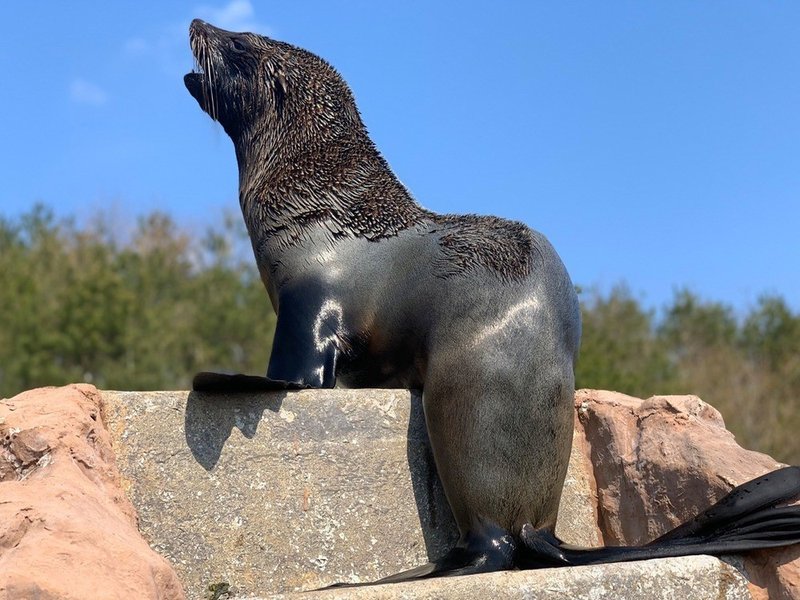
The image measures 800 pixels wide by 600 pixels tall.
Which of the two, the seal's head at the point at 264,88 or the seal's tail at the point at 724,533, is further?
the seal's head at the point at 264,88

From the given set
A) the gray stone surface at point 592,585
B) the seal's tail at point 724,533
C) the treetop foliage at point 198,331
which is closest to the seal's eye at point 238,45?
the seal's tail at point 724,533

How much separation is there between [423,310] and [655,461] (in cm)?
120

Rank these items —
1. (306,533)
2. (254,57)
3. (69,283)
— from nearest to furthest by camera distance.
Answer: (306,533), (254,57), (69,283)

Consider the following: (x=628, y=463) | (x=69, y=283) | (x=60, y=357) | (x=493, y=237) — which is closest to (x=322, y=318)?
(x=493, y=237)

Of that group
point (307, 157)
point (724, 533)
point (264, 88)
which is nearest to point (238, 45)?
point (264, 88)

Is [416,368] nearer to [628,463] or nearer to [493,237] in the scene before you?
[493,237]

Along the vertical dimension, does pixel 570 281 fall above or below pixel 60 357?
below

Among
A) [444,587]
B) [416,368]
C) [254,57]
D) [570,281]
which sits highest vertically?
[254,57]

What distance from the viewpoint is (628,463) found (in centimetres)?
492

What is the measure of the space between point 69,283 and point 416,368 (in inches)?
746

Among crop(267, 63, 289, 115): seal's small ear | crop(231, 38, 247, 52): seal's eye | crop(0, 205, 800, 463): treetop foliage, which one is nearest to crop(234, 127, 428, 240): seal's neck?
crop(267, 63, 289, 115): seal's small ear

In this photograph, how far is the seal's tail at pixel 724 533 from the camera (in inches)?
160

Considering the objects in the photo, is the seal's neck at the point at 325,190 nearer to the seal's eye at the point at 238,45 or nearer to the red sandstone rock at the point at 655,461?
the seal's eye at the point at 238,45

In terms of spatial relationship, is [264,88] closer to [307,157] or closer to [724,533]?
[307,157]
